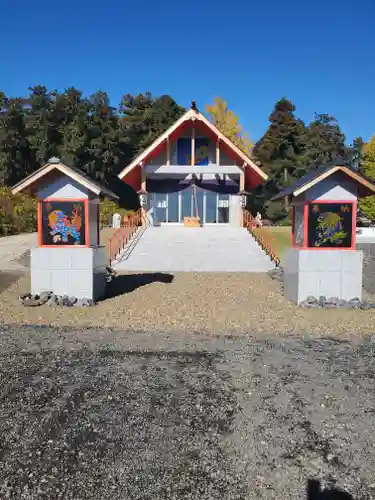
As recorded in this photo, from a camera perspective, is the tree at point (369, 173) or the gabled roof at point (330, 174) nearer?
the gabled roof at point (330, 174)

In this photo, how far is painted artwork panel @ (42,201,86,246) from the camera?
36.3 ft

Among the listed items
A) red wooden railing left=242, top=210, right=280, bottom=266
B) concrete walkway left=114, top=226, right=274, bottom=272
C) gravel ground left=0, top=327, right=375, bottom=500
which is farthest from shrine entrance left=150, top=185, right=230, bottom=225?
gravel ground left=0, top=327, right=375, bottom=500

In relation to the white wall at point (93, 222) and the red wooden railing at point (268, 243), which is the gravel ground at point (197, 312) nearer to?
the white wall at point (93, 222)

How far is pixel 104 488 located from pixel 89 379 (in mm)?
2470

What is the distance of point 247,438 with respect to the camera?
14.4ft

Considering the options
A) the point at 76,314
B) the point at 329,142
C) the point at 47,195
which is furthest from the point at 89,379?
the point at 329,142

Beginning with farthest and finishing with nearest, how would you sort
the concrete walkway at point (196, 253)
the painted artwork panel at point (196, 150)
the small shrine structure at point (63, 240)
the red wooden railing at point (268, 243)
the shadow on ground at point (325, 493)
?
the painted artwork panel at point (196, 150), the red wooden railing at point (268, 243), the concrete walkway at point (196, 253), the small shrine structure at point (63, 240), the shadow on ground at point (325, 493)

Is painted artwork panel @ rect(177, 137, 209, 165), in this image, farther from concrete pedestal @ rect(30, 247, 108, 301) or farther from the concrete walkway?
concrete pedestal @ rect(30, 247, 108, 301)

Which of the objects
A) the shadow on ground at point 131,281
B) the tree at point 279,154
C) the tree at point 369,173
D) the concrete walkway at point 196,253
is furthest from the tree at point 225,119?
the shadow on ground at point 131,281

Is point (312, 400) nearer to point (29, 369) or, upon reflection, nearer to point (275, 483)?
point (275, 483)

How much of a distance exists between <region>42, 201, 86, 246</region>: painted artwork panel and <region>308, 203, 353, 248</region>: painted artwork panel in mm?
6041

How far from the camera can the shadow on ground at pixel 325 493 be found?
3.50 m

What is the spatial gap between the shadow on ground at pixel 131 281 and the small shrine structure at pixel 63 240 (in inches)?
45.6

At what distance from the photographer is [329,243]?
1098 centimetres
